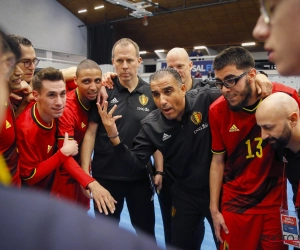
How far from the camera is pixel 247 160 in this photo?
252 cm

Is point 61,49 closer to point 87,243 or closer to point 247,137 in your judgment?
point 247,137

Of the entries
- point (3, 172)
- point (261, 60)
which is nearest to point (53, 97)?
point (3, 172)

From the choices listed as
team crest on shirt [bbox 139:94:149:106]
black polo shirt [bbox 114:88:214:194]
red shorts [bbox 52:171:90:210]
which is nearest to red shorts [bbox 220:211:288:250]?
black polo shirt [bbox 114:88:214:194]

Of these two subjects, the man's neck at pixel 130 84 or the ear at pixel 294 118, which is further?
the man's neck at pixel 130 84

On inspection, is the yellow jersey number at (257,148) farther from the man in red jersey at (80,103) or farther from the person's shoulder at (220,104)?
the man in red jersey at (80,103)

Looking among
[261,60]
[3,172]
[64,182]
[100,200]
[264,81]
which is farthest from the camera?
[261,60]

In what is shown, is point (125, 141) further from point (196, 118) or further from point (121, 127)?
point (196, 118)

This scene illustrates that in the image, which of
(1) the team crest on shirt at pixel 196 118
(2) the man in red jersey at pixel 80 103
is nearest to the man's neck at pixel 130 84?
(2) the man in red jersey at pixel 80 103

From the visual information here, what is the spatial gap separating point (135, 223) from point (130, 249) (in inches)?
118

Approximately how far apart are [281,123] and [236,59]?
24.1 inches

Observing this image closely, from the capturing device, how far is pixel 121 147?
277 centimetres

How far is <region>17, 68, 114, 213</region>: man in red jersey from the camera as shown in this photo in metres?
2.63

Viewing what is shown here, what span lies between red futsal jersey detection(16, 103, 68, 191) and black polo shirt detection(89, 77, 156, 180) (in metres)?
0.55

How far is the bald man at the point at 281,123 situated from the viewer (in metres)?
2.25
